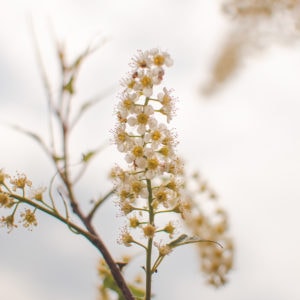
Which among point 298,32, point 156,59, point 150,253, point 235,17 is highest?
Answer: point 235,17

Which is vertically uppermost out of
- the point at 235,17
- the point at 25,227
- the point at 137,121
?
the point at 235,17

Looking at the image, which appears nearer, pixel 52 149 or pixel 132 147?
pixel 52 149

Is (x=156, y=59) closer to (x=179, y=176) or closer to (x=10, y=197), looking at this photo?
(x=179, y=176)

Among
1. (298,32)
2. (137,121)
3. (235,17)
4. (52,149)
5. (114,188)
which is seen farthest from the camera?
(235,17)

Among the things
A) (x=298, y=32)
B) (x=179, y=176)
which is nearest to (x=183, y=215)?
(x=179, y=176)

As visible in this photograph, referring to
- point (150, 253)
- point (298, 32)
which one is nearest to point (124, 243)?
point (150, 253)

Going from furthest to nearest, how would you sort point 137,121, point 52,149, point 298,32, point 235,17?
point 235,17, point 298,32, point 137,121, point 52,149

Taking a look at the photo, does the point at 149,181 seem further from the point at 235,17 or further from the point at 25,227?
the point at 235,17

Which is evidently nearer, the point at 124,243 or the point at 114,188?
the point at 114,188

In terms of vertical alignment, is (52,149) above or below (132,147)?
below
